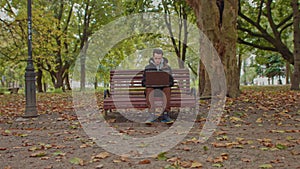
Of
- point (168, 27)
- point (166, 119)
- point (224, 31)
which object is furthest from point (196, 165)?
point (168, 27)

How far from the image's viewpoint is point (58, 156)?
408 centimetres

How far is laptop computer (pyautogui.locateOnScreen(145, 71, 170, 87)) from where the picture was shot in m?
6.05

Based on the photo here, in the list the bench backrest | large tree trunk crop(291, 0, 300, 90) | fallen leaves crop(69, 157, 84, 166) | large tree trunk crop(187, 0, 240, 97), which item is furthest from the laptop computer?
large tree trunk crop(291, 0, 300, 90)

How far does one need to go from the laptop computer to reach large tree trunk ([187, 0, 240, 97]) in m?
4.74

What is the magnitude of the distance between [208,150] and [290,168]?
1108 mm

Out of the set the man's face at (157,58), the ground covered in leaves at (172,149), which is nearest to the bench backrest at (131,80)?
the ground covered in leaves at (172,149)

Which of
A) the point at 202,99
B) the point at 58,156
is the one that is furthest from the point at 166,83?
the point at 202,99

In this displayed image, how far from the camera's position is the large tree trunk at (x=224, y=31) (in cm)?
1041

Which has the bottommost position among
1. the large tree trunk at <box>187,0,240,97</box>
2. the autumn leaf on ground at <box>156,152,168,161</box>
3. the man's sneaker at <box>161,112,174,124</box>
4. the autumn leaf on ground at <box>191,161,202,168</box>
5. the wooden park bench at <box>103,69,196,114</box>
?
the autumn leaf on ground at <box>191,161,202,168</box>

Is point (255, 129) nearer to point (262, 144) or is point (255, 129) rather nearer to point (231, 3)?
point (262, 144)

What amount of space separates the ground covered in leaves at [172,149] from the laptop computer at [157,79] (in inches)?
31.8

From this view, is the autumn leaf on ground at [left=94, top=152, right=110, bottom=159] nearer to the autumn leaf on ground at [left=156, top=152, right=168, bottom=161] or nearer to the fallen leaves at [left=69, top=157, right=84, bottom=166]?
the fallen leaves at [left=69, top=157, right=84, bottom=166]

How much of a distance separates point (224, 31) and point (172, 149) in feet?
23.0

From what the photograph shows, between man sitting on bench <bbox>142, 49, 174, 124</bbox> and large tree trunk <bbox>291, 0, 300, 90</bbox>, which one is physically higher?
large tree trunk <bbox>291, 0, 300, 90</bbox>
